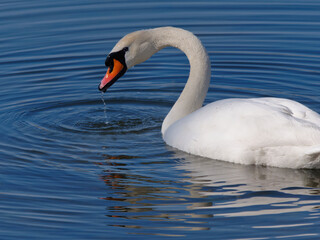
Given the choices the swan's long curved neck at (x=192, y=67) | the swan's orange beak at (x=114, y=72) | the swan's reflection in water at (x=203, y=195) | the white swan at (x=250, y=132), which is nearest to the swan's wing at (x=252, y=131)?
the white swan at (x=250, y=132)

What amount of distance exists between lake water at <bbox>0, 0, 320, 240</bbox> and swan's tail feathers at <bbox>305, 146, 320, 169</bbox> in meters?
0.12

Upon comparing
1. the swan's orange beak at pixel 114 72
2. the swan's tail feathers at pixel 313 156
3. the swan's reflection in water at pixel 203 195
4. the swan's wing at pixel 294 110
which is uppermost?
the swan's orange beak at pixel 114 72

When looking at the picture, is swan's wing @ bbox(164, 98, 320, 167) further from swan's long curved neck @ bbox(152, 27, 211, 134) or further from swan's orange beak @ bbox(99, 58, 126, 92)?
swan's orange beak @ bbox(99, 58, 126, 92)

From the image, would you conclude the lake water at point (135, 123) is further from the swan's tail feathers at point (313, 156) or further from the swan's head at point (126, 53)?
the swan's head at point (126, 53)

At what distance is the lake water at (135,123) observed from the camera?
24.5ft

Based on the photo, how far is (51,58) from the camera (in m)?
13.8

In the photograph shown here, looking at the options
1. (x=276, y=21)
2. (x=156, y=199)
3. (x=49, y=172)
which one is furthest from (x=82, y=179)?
(x=276, y=21)

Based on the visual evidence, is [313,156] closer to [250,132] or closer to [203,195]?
[250,132]

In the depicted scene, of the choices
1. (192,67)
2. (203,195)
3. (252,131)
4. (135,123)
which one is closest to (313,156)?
(252,131)

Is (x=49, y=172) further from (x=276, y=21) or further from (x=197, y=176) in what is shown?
(x=276, y=21)

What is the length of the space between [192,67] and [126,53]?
0.88m

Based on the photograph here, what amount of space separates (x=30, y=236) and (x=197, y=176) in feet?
7.12

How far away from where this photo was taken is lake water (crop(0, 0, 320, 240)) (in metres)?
7.46

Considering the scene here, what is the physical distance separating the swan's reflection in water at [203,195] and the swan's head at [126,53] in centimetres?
128
